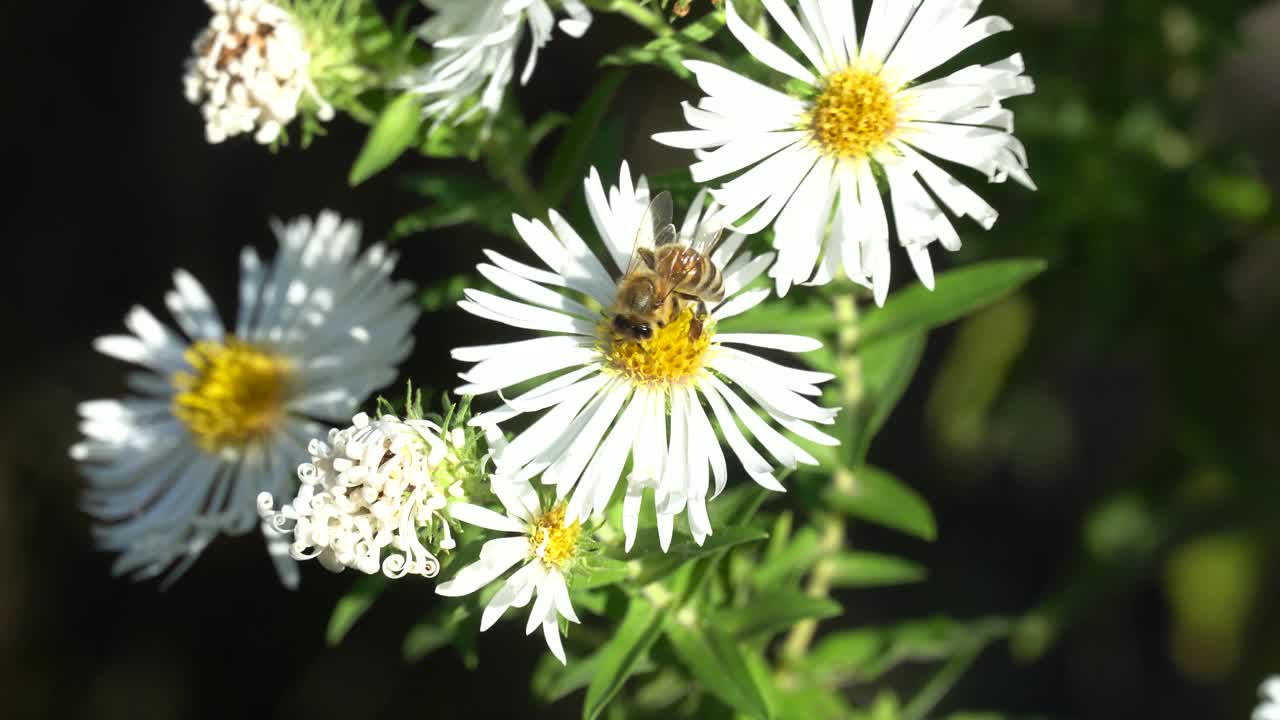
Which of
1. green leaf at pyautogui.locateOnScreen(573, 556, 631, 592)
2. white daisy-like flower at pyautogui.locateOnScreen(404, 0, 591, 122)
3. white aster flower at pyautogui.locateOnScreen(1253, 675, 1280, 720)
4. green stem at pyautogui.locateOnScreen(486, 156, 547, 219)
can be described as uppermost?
white daisy-like flower at pyautogui.locateOnScreen(404, 0, 591, 122)

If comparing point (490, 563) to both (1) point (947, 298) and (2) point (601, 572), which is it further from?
(1) point (947, 298)

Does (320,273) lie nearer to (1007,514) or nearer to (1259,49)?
(1007,514)

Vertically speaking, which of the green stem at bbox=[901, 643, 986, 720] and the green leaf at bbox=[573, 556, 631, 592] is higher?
the green leaf at bbox=[573, 556, 631, 592]

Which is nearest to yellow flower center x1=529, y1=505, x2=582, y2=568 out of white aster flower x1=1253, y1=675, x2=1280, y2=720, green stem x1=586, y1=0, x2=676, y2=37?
green stem x1=586, y1=0, x2=676, y2=37

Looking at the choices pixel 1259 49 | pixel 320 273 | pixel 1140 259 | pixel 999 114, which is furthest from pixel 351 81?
pixel 1259 49

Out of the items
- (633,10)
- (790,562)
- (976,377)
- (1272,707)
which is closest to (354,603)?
(790,562)

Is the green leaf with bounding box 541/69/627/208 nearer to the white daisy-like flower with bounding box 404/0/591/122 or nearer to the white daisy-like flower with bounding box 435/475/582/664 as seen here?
the white daisy-like flower with bounding box 404/0/591/122
